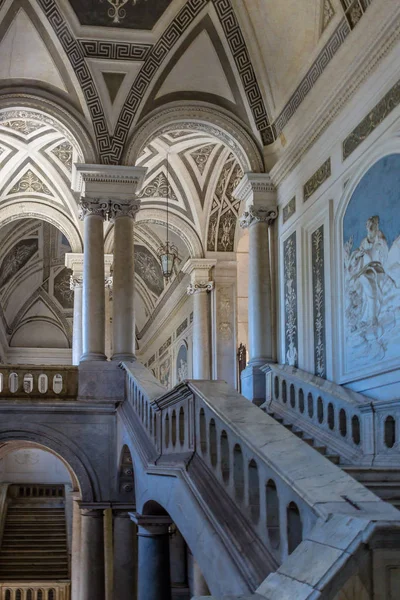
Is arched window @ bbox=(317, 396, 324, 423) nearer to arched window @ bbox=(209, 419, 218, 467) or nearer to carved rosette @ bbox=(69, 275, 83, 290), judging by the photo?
arched window @ bbox=(209, 419, 218, 467)

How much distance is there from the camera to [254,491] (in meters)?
5.18

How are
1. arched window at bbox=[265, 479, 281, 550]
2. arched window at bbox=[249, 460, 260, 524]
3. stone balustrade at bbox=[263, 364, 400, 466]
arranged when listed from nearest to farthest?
arched window at bbox=[265, 479, 281, 550]
arched window at bbox=[249, 460, 260, 524]
stone balustrade at bbox=[263, 364, 400, 466]

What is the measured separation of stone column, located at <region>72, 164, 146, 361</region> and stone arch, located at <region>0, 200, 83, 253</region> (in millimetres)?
4787

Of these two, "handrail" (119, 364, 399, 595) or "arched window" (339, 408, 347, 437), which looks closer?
"handrail" (119, 364, 399, 595)

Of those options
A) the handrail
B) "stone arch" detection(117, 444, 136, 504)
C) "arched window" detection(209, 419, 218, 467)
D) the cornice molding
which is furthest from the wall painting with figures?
"stone arch" detection(117, 444, 136, 504)

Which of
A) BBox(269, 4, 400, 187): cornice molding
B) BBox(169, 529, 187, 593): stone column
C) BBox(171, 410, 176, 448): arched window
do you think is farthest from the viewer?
BBox(169, 529, 187, 593): stone column

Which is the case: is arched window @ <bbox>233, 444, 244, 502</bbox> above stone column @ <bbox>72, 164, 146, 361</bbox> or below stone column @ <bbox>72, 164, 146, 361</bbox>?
below

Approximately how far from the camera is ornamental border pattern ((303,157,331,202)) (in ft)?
36.9

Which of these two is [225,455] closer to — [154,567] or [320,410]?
[154,567]

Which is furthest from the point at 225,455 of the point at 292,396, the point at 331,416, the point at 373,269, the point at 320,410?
the point at 292,396

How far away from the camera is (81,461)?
12172 millimetres

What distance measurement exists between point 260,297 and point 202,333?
205 inches

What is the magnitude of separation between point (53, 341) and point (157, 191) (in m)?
11.0

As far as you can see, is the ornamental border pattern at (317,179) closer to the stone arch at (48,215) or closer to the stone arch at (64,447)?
the stone arch at (64,447)
